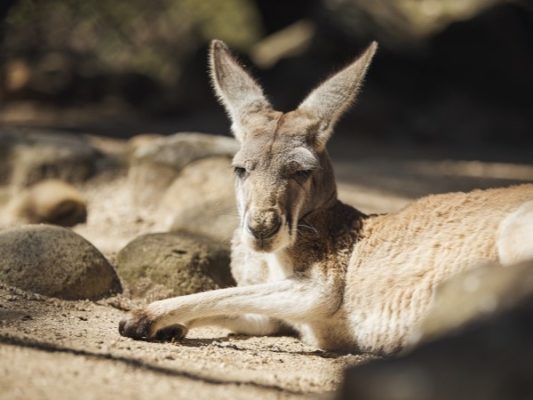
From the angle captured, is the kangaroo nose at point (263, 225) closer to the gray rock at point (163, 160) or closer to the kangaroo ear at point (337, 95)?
the kangaroo ear at point (337, 95)

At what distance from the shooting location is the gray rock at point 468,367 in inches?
74.6

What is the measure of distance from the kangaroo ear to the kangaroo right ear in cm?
37

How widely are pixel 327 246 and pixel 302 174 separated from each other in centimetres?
44

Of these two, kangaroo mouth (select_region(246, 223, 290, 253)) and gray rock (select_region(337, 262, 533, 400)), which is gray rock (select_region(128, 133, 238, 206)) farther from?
gray rock (select_region(337, 262, 533, 400))

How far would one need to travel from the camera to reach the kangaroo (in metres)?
4.05

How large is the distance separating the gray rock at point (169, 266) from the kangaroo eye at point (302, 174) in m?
1.16

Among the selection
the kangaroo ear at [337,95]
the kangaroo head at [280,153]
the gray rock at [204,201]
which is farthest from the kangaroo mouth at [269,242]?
the gray rock at [204,201]

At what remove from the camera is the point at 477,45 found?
12.5m

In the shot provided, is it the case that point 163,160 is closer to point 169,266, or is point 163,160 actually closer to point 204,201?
A: point 204,201

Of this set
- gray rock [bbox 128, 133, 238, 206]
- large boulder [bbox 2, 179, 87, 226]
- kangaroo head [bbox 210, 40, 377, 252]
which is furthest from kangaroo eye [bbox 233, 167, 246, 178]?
large boulder [bbox 2, 179, 87, 226]

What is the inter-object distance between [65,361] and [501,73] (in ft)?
35.4

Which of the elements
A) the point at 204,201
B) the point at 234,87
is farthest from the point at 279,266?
the point at 204,201

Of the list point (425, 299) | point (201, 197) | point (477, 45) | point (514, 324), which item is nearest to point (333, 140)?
point (477, 45)

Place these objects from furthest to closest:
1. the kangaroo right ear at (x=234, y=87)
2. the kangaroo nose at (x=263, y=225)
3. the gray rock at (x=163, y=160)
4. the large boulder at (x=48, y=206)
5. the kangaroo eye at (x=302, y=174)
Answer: the gray rock at (x=163, y=160) < the large boulder at (x=48, y=206) < the kangaroo right ear at (x=234, y=87) < the kangaroo eye at (x=302, y=174) < the kangaroo nose at (x=263, y=225)
